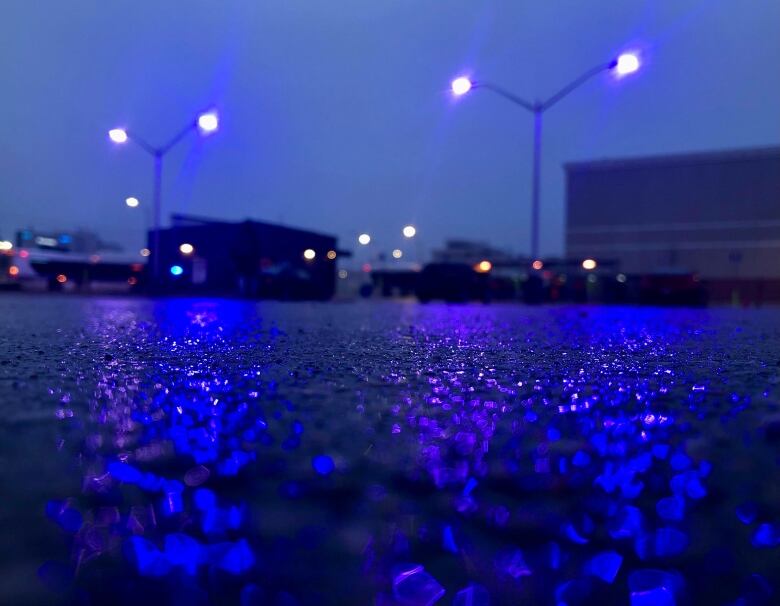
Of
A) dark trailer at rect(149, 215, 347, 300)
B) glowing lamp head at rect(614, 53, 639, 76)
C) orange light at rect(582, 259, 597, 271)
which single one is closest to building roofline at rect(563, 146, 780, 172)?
orange light at rect(582, 259, 597, 271)

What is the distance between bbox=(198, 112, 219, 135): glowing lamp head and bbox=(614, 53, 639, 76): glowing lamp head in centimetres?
1386

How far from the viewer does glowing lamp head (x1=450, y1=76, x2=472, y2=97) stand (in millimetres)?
19000

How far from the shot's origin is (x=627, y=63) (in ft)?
56.3

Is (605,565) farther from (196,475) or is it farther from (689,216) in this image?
(689,216)

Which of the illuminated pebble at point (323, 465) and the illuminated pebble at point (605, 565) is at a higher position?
the illuminated pebble at point (323, 465)

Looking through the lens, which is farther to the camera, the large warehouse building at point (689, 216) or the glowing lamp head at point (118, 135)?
the large warehouse building at point (689, 216)

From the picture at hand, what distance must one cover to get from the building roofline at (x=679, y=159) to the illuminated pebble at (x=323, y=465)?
59.0 metres

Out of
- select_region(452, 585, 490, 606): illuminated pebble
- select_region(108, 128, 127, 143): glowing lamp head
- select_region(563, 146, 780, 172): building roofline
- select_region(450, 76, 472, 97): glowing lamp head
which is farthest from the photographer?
select_region(563, 146, 780, 172): building roofline

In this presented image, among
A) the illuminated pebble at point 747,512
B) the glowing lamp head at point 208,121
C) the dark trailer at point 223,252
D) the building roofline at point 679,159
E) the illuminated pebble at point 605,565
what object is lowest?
the illuminated pebble at point 605,565

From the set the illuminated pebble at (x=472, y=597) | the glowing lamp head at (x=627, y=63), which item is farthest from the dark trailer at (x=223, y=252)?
the illuminated pebble at (x=472, y=597)

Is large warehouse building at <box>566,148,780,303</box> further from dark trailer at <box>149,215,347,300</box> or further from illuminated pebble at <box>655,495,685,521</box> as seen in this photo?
illuminated pebble at <box>655,495,685,521</box>

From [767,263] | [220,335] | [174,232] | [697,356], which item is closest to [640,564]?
[697,356]

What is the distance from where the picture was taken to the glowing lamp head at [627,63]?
1708 centimetres

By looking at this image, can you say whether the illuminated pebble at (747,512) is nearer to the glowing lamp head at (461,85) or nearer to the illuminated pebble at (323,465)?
the illuminated pebble at (323,465)
